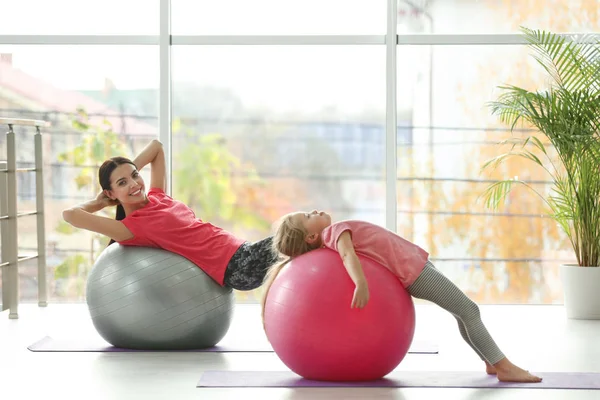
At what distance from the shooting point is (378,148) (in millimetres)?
6305

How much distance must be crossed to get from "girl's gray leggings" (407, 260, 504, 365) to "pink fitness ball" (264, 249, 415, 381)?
101 millimetres

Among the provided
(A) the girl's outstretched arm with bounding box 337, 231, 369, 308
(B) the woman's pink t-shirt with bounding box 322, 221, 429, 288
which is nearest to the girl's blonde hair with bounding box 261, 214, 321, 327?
(B) the woman's pink t-shirt with bounding box 322, 221, 429, 288

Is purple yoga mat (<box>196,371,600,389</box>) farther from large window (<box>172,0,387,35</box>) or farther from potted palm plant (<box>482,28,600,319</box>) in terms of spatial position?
large window (<box>172,0,387,35</box>)

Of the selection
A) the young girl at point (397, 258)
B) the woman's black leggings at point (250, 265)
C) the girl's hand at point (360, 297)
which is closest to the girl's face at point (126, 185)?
the woman's black leggings at point (250, 265)

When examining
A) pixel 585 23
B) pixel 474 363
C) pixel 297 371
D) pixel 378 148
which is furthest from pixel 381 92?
pixel 297 371

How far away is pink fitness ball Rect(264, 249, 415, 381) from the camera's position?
3305 millimetres

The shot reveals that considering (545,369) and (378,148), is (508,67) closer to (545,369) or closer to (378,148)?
(378,148)

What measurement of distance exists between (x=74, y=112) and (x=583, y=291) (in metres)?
3.64

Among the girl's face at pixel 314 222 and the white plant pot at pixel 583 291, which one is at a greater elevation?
the girl's face at pixel 314 222

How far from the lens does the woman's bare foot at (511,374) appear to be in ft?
11.6

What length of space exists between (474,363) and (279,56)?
9.91ft

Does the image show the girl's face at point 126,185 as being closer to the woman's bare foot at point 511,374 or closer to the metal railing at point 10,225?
the metal railing at point 10,225

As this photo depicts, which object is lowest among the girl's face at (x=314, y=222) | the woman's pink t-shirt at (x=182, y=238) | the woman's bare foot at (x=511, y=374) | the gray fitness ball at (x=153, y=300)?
the woman's bare foot at (x=511, y=374)

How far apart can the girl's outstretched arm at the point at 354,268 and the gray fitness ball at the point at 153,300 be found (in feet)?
3.31
